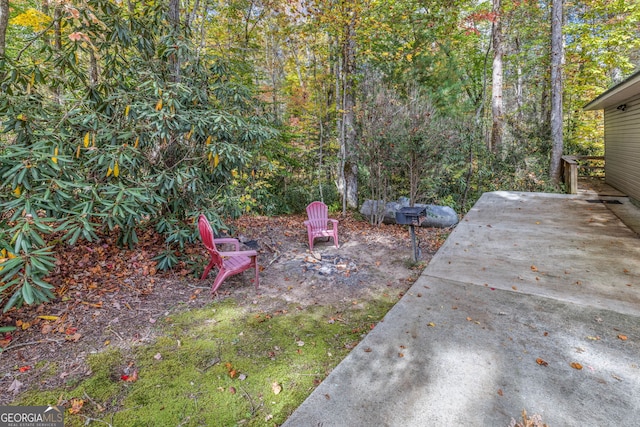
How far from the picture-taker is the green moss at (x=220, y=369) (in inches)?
78.4

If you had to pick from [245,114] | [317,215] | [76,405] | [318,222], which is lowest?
[76,405]

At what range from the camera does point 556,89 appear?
862 cm

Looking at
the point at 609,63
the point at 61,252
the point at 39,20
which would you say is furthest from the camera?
the point at 609,63

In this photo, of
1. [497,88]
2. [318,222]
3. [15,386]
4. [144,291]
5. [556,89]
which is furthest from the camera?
[497,88]

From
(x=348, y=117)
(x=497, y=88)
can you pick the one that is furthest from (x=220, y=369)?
(x=497, y=88)

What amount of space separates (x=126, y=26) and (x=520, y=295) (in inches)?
228

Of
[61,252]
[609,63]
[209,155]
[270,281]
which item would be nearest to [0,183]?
[61,252]

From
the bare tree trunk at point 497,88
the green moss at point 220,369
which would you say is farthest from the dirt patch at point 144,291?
the bare tree trunk at point 497,88

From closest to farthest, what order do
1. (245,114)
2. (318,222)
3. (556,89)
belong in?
(245,114)
(318,222)
(556,89)

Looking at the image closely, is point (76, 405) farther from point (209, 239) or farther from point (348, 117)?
point (348, 117)

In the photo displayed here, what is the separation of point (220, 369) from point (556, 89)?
35.5 feet

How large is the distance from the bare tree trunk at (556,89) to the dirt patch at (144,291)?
5974mm

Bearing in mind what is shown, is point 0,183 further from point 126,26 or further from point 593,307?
point 593,307

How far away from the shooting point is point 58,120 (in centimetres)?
339
